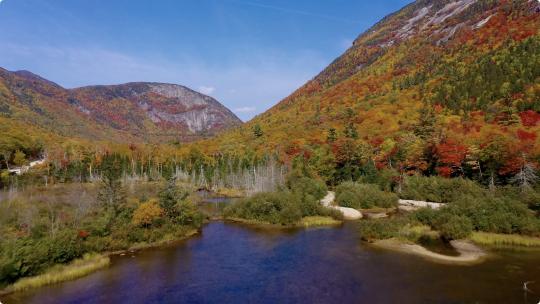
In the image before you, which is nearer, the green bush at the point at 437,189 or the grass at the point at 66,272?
the grass at the point at 66,272

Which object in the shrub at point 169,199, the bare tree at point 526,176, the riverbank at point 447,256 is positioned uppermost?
the bare tree at point 526,176

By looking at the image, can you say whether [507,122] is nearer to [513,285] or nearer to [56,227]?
[513,285]

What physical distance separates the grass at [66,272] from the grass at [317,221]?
106 ft

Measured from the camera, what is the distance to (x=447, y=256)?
44625 mm

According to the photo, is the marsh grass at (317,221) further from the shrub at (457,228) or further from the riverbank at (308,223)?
the shrub at (457,228)

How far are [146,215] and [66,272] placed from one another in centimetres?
1609

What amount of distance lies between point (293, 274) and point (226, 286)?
713 centimetres

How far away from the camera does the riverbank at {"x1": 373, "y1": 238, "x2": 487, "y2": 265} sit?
42912mm

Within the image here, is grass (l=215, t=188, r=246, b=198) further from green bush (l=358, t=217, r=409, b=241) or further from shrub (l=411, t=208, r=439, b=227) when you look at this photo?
shrub (l=411, t=208, r=439, b=227)

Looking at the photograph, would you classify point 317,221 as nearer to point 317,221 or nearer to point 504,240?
point 317,221

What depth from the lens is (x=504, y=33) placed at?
16662 cm

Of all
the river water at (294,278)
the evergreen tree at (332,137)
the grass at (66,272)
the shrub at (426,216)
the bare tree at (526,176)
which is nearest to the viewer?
the river water at (294,278)

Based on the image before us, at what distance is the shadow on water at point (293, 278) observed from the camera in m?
33.4

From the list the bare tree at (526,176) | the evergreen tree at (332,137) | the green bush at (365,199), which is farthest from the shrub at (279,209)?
the evergreen tree at (332,137)
